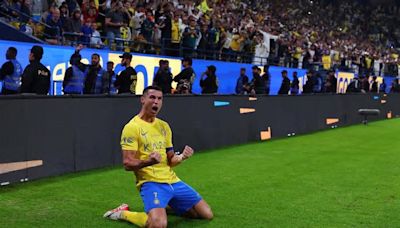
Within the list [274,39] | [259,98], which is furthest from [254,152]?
[274,39]

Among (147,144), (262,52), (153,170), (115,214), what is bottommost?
(115,214)

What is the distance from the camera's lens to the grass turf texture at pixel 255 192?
6324 mm

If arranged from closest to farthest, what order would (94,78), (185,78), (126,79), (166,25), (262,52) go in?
(94,78) < (126,79) < (185,78) < (166,25) < (262,52)

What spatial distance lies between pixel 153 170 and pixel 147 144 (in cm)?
30

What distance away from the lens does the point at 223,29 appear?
73.2ft

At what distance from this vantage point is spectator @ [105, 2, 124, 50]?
1609 centimetres

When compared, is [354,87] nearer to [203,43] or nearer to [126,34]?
[203,43]

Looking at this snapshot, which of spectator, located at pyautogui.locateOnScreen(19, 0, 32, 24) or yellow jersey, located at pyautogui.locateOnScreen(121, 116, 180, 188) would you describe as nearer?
yellow jersey, located at pyautogui.locateOnScreen(121, 116, 180, 188)

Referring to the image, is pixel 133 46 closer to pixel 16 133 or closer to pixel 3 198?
pixel 16 133

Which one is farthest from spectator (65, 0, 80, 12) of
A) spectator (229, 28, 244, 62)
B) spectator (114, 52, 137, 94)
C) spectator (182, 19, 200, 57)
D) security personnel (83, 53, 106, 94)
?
spectator (229, 28, 244, 62)

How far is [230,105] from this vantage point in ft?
45.1

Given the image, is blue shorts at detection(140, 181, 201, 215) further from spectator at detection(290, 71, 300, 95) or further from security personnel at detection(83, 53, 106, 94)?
spectator at detection(290, 71, 300, 95)

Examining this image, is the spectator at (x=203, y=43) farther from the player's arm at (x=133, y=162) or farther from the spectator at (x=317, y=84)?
the player's arm at (x=133, y=162)

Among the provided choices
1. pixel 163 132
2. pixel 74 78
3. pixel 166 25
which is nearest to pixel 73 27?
pixel 74 78
